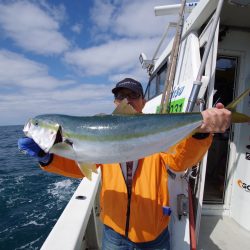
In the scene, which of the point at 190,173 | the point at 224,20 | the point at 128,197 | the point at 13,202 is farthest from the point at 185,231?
the point at 13,202

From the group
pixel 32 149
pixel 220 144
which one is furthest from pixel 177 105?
pixel 220 144

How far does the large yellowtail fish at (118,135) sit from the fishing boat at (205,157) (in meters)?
1.29

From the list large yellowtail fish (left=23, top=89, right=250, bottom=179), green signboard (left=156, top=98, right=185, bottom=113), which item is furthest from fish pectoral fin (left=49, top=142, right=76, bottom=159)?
green signboard (left=156, top=98, right=185, bottom=113)

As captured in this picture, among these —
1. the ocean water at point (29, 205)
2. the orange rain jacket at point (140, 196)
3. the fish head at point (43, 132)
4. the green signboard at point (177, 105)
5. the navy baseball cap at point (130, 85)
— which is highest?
the navy baseball cap at point (130, 85)

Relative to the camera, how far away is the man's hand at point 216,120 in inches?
90.7

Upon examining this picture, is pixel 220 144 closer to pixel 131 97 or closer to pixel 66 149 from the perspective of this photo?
pixel 131 97

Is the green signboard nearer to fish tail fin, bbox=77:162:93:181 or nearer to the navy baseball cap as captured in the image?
the navy baseball cap

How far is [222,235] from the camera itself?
4.77 meters

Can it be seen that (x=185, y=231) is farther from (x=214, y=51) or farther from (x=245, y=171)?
(x=214, y=51)

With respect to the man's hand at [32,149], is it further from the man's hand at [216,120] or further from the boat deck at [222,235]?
the boat deck at [222,235]

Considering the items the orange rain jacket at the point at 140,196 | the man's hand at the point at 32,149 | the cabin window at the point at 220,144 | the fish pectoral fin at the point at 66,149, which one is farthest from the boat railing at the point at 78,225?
the cabin window at the point at 220,144

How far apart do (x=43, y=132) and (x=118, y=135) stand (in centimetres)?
70

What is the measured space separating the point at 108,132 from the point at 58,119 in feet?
1.61

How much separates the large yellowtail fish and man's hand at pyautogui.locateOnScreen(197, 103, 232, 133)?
49mm
